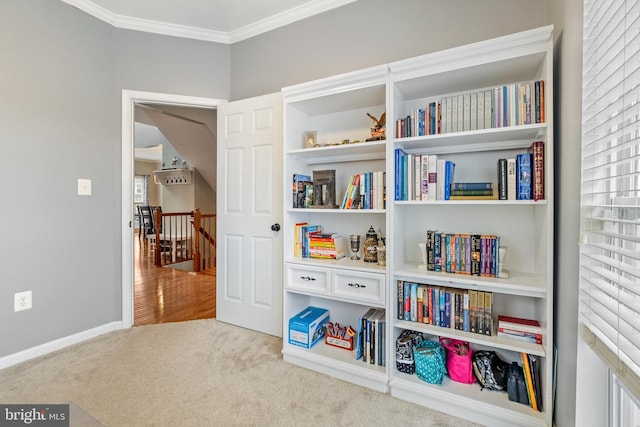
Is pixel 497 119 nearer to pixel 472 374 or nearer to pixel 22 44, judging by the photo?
pixel 472 374

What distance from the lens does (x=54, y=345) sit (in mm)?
2154

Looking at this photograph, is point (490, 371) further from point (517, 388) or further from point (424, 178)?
point (424, 178)

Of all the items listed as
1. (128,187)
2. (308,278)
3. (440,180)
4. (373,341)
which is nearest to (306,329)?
(308,278)

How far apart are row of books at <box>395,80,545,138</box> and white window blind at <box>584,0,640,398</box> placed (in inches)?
16.2

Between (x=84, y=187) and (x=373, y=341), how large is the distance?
2456 mm

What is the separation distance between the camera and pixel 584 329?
1030 millimetres

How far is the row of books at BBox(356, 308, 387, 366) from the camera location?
1.79m

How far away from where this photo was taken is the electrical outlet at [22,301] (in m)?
1.98

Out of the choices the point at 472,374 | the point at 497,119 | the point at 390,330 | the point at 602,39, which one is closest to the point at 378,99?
the point at 497,119

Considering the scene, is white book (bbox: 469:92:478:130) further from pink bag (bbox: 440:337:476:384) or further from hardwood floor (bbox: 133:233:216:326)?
hardwood floor (bbox: 133:233:216:326)

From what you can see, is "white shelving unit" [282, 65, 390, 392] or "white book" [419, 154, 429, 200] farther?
"white shelving unit" [282, 65, 390, 392]

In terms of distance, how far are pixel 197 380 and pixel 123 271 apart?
1342 mm

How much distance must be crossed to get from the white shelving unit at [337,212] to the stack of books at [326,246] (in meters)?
0.06

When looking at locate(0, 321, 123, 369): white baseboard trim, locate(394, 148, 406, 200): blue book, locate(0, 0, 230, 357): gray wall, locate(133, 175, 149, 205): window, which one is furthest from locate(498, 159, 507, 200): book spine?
locate(133, 175, 149, 205): window
